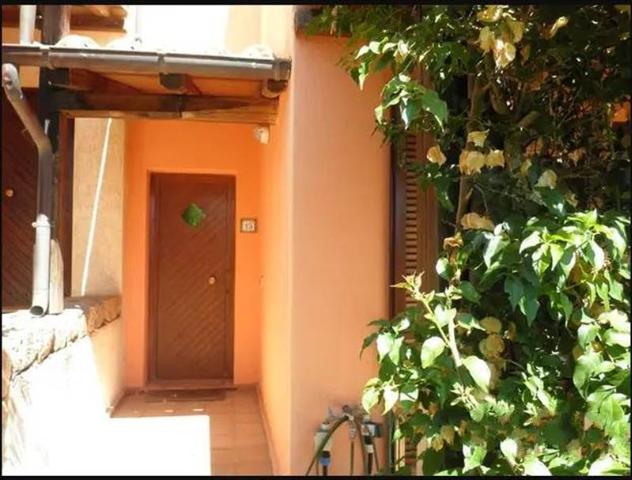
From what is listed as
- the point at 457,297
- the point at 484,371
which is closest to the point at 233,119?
the point at 457,297

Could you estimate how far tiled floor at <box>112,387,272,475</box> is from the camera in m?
3.51

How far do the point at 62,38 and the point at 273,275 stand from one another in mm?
2085

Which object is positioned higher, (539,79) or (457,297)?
(539,79)

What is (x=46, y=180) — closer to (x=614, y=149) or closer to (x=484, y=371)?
(x=484, y=371)

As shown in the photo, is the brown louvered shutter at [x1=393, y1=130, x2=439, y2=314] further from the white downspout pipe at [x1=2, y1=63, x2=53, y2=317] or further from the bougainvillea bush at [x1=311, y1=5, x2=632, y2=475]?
the white downspout pipe at [x1=2, y1=63, x2=53, y2=317]

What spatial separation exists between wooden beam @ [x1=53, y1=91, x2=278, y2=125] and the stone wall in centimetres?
141

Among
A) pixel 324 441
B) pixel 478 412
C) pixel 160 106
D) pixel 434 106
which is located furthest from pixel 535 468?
pixel 160 106

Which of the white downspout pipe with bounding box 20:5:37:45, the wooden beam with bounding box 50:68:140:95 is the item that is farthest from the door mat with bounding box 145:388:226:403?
the white downspout pipe with bounding box 20:5:37:45

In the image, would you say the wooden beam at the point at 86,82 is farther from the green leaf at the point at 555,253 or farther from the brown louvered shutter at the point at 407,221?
the green leaf at the point at 555,253

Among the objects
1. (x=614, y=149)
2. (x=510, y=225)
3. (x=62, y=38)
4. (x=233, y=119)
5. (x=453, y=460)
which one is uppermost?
(x=62, y=38)

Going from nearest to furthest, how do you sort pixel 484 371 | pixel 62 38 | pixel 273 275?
1. pixel 484 371
2. pixel 62 38
3. pixel 273 275

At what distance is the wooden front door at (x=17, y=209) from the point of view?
5.01 metres

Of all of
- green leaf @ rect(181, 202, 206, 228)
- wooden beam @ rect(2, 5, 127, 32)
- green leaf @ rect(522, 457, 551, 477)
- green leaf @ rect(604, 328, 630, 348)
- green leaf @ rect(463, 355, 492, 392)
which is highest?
wooden beam @ rect(2, 5, 127, 32)

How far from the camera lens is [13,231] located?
5070mm
